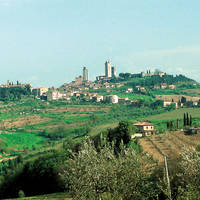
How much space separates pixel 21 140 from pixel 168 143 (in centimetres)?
5013

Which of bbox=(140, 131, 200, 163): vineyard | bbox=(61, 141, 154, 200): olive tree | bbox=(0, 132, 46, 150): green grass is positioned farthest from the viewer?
bbox=(0, 132, 46, 150): green grass

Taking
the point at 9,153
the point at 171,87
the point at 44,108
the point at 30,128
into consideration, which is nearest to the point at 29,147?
the point at 9,153

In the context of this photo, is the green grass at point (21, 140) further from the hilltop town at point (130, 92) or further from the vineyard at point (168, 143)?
the hilltop town at point (130, 92)

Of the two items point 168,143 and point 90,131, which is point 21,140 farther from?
point 168,143

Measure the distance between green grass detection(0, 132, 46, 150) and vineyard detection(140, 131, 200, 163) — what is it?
1556 inches

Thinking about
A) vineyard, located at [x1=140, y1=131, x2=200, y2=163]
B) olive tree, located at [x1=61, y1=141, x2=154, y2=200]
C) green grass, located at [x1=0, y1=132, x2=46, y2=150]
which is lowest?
green grass, located at [x1=0, y1=132, x2=46, y2=150]

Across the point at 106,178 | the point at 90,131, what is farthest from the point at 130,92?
the point at 106,178

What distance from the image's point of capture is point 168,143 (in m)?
43.6

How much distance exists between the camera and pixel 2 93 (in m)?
153

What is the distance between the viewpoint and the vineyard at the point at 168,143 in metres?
39.1

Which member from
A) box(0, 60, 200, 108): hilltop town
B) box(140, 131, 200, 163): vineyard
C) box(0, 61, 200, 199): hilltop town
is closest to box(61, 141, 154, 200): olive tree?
box(0, 61, 200, 199): hilltop town

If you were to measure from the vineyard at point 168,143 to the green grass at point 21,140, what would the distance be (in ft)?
130

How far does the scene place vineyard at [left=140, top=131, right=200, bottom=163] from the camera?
3912 cm

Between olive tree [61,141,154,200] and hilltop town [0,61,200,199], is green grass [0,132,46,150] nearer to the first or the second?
hilltop town [0,61,200,199]
